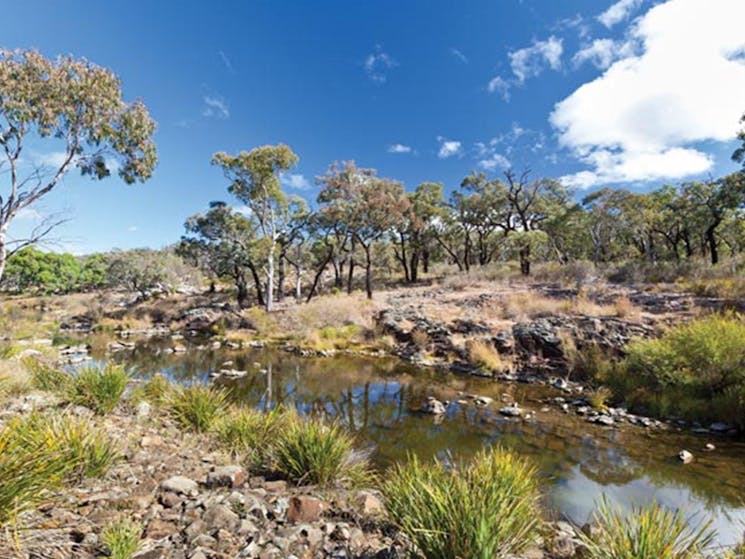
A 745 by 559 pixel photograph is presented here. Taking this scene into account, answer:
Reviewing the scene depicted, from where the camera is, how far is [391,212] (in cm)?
2761

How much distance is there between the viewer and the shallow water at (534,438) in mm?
5613

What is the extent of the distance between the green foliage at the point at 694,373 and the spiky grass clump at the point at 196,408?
10372mm

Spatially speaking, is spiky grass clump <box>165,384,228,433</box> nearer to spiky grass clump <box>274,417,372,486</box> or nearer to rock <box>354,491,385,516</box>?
spiky grass clump <box>274,417,372,486</box>

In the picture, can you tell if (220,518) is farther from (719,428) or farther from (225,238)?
(225,238)

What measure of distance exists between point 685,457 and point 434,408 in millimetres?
5065

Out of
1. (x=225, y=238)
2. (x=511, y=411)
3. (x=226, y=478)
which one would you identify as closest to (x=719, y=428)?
(x=511, y=411)

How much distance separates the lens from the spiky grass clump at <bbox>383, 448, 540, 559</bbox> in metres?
2.70

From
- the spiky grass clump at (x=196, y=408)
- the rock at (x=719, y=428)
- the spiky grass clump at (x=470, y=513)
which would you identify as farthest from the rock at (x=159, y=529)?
the rock at (x=719, y=428)

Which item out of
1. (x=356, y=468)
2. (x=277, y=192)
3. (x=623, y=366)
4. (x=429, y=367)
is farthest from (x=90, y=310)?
(x=623, y=366)

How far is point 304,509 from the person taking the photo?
3.63 meters

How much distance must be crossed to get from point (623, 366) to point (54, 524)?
1293 cm

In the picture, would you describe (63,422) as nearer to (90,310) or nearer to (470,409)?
(470,409)

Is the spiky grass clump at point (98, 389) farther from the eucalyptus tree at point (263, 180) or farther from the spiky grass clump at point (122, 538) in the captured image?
the eucalyptus tree at point (263, 180)

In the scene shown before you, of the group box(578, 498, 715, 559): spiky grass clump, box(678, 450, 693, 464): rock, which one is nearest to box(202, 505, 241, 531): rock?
box(578, 498, 715, 559): spiky grass clump
